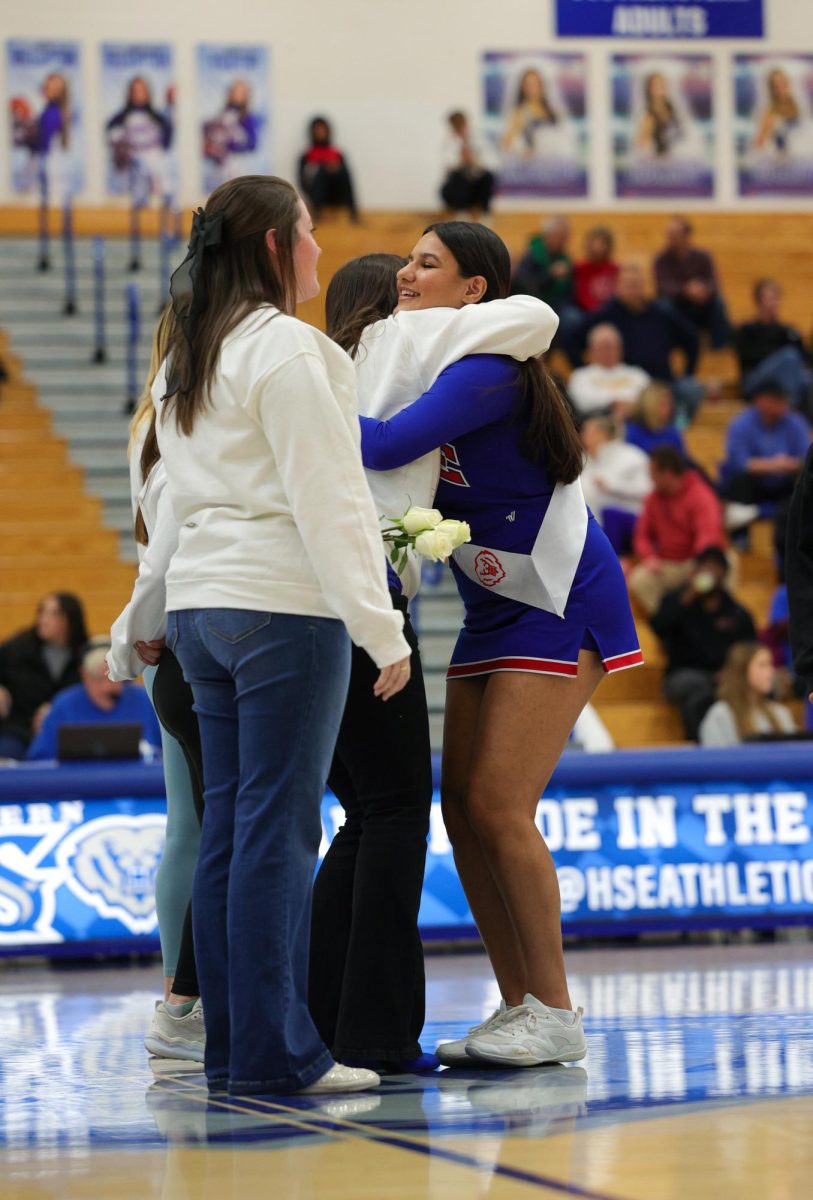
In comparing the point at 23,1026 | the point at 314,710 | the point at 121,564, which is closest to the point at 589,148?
the point at 121,564

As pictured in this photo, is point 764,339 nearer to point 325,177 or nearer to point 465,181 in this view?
point 465,181

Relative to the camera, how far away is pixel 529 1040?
13.8 ft

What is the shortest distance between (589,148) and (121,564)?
9.28 metres

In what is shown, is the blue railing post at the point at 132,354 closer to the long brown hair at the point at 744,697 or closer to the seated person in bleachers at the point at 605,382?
the seated person in bleachers at the point at 605,382

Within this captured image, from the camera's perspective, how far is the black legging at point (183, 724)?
4.35 meters

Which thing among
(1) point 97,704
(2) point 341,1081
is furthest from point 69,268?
(2) point 341,1081

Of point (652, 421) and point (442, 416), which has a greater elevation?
point (442, 416)

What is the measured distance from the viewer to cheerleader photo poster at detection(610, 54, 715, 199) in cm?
2027

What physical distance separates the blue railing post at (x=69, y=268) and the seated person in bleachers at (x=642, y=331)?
4125 millimetres

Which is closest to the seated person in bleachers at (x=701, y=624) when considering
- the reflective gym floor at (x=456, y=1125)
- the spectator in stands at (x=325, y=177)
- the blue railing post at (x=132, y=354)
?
the blue railing post at (x=132, y=354)

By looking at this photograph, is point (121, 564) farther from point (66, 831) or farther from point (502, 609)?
point (502, 609)

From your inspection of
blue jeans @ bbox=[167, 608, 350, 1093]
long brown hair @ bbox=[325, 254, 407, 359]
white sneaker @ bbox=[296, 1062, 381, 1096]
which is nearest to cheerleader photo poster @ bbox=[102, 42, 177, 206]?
long brown hair @ bbox=[325, 254, 407, 359]

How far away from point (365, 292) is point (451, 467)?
0.46m

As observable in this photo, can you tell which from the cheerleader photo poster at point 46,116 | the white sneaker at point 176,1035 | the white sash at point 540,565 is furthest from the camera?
the cheerleader photo poster at point 46,116
